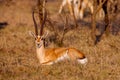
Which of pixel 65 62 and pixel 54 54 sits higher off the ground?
pixel 54 54

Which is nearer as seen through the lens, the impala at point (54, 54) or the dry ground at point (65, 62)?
the dry ground at point (65, 62)

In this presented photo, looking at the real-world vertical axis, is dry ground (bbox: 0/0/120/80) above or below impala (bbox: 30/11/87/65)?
below

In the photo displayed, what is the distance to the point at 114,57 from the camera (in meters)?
8.72

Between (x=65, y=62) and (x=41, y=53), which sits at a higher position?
(x=41, y=53)

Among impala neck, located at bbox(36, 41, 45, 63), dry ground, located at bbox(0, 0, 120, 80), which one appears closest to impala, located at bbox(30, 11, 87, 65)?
impala neck, located at bbox(36, 41, 45, 63)

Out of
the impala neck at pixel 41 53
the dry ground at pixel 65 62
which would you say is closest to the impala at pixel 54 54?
the impala neck at pixel 41 53

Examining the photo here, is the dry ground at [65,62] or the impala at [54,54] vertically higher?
the impala at [54,54]

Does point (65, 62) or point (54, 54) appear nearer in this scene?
point (65, 62)

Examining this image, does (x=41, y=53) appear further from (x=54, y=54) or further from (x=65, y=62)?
(x=65, y=62)

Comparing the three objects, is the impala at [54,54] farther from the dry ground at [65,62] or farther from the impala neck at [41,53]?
the dry ground at [65,62]

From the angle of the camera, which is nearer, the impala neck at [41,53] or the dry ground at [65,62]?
the dry ground at [65,62]

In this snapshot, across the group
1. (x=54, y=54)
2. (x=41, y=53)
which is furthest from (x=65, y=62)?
(x=41, y=53)

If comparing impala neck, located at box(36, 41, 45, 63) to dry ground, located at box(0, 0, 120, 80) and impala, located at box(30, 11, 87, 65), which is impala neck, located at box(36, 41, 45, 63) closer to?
impala, located at box(30, 11, 87, 65)

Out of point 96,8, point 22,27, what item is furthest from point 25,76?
point 22,27
